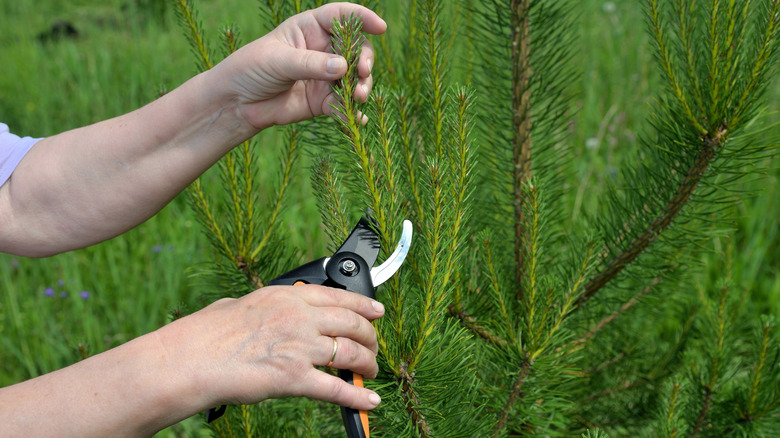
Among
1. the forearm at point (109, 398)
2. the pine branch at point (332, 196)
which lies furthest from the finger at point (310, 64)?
the forearm at point (109, 398)

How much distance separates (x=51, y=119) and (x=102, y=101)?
0.33 m

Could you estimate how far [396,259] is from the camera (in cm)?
97

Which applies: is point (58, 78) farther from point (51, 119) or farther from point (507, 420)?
point (507, 420)

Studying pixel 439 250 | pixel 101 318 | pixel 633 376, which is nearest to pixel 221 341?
pixel 439 250

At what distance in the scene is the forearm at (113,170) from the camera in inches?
50.0

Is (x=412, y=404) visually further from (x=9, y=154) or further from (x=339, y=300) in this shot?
(x=9, y=154)

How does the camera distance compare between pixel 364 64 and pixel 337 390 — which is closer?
pixel 337 390

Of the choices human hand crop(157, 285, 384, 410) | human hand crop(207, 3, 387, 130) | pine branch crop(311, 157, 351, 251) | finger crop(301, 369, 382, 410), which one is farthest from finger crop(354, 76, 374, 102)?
finger crop(301, 369, 382, 410)

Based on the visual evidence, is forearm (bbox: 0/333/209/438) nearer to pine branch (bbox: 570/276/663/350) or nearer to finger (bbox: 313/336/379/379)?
finger (bbox: 313/336/379/379)

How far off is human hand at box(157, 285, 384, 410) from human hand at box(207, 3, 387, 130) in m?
0.35

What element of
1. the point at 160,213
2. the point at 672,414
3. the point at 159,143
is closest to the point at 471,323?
the point at 672,414

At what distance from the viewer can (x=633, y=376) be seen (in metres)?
1.77

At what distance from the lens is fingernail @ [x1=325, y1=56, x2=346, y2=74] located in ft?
2.99

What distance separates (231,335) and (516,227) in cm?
73
